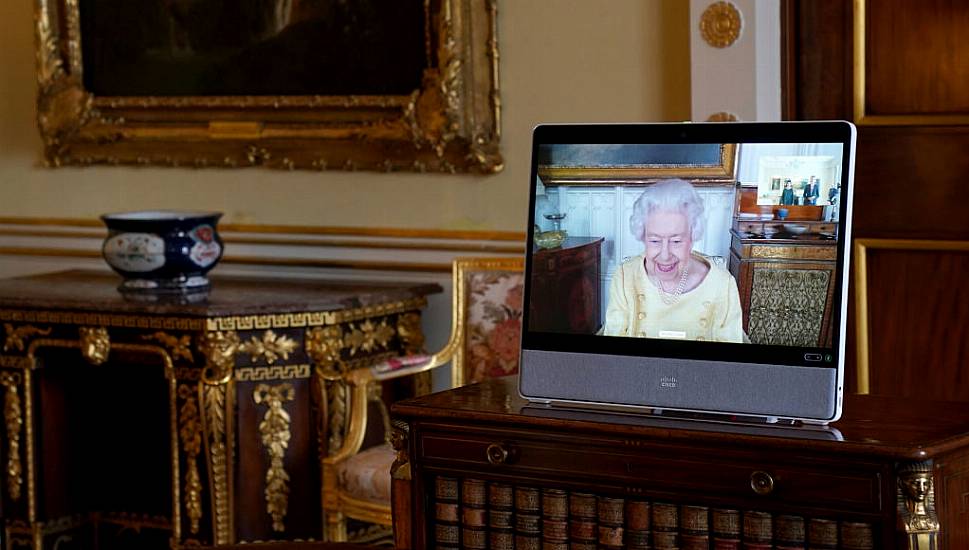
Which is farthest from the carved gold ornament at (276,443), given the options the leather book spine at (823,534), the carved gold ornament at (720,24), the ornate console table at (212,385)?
the leather book spine at (823,534)

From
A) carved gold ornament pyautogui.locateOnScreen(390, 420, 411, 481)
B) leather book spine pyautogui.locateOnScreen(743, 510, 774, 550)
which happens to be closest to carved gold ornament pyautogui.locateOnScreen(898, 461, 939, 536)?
leather book spine pyautogui.locateOnScreen(743, 510, 774, 550)

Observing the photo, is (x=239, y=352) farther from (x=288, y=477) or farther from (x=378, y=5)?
(x=378, y=5)

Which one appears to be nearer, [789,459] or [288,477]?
[789,459]

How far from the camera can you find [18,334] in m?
4.52

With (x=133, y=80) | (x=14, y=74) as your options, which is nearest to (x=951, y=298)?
(x=133, y=80)

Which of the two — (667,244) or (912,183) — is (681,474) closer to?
(667,244)

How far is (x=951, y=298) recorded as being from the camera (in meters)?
3.87

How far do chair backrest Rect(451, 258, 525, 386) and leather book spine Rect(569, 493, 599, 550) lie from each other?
1725mm

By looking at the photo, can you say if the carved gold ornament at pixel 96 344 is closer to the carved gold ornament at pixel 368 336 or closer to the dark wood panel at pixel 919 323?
the carved gold ornament at pixel 368 336

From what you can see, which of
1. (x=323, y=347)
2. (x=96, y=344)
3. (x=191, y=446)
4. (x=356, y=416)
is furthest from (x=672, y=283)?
(x=96, y=344)

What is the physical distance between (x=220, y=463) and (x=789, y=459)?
2.32m

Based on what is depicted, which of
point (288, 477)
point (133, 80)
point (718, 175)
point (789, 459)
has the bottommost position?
point (288, 477)

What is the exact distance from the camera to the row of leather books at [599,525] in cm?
235

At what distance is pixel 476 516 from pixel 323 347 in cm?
173
